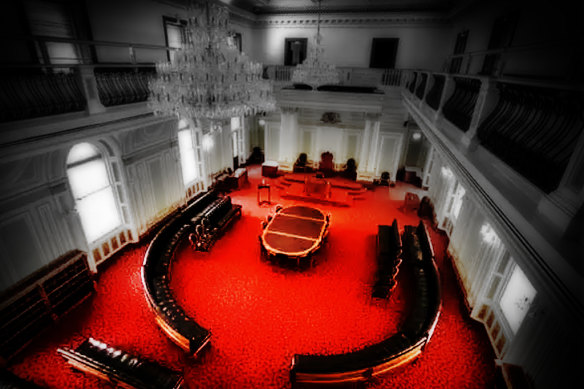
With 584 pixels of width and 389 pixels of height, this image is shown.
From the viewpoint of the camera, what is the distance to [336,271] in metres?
7.33

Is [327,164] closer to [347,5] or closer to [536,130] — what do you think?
[347,5]

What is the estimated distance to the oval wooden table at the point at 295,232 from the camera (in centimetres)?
730

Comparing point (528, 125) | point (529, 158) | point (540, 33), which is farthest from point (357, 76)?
point (529, 158)

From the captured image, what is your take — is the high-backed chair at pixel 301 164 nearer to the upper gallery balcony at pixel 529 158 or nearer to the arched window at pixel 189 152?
the arched window at pixel 189 152

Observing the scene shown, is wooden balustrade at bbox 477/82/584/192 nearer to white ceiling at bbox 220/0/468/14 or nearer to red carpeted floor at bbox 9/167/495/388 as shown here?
red carpeted floor at bbox 9/167/495/388

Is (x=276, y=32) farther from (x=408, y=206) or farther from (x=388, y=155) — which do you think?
(x=408, y=206)

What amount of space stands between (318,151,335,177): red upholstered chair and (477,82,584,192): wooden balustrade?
925 cm

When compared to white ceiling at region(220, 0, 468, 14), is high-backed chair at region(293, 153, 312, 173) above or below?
below

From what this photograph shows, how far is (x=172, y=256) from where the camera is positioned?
722 cm

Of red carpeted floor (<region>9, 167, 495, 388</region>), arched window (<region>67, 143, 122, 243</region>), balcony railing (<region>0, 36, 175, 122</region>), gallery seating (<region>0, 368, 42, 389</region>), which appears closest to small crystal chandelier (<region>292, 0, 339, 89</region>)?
balcony railing (<region>0, 36, 175, 122</region>)

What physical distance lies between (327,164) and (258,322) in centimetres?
910

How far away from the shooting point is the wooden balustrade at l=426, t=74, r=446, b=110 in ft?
21.9

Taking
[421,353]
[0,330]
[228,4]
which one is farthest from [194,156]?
[421,353]

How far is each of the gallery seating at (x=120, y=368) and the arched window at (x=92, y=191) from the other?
10.2ft
